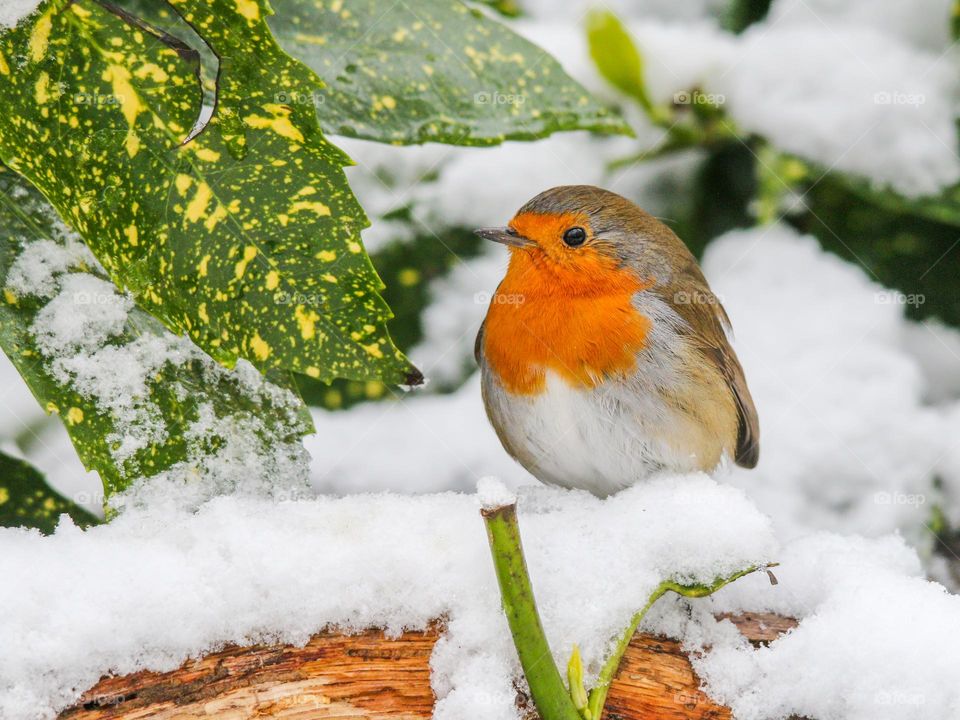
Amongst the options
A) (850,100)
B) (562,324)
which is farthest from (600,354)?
(850,100)

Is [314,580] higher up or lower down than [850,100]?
lower down

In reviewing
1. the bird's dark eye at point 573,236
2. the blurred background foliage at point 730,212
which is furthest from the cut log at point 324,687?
the blurred background foliage at point 730,212

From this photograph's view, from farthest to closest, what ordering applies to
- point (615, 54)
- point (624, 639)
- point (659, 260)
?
point (615, 54) → point (659, 260) → point (624, 639)

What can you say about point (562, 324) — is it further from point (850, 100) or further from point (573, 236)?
point (850, 100)

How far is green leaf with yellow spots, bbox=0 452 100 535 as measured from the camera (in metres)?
1.74

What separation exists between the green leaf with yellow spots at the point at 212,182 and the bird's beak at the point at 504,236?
2.32 feet

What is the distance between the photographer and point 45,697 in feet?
4.22

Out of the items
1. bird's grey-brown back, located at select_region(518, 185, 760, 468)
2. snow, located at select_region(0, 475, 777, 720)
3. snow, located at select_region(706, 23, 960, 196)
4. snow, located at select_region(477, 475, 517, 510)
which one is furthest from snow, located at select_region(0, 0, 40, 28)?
snow, located at select_region(706, 23, 960, 196)

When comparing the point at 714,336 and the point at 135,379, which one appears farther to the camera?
the point at 714,336

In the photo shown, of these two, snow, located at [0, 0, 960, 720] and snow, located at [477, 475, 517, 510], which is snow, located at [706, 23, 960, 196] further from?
snow, located at [477, 475, 517, 510]

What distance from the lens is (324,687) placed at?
1358 millimetres

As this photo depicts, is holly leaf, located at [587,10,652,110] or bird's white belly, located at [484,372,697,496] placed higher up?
holly leaf, located at [587,10,652,110]

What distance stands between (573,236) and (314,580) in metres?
1.00

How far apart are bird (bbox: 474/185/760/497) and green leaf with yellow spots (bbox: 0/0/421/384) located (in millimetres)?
677
